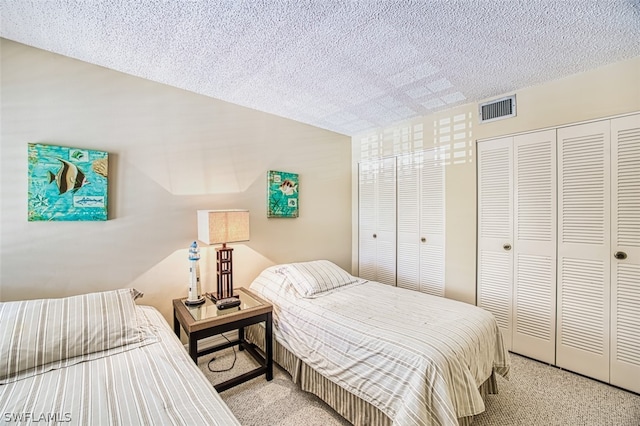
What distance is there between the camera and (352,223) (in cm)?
381

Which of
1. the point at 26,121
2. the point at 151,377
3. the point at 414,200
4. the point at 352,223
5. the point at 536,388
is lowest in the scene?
the point at 536,388

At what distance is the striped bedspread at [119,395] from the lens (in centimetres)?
99

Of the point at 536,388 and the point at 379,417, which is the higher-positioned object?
the point at 379,417

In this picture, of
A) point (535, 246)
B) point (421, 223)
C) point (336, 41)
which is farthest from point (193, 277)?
point (535, 246)

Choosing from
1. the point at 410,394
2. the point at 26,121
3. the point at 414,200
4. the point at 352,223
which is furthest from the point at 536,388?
the point at 26,121

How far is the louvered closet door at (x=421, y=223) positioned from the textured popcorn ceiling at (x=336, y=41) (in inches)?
34.4

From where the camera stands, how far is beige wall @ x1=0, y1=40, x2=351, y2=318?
67.7 inches

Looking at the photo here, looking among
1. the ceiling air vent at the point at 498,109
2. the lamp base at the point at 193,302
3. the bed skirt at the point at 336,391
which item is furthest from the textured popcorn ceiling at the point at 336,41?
the bed skirt at the point at 336,391

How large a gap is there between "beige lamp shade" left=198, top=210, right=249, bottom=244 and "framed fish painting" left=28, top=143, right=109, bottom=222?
68 centimetres

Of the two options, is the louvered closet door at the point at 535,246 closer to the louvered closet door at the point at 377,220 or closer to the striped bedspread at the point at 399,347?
the striped bedspread at the point at 399,347

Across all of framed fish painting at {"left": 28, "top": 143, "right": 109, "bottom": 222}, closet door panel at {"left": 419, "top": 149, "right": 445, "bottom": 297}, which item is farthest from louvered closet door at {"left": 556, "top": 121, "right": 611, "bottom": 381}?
framed fish painting at {"left": 28, "top": 143, "right": 109, "bottom": 222}

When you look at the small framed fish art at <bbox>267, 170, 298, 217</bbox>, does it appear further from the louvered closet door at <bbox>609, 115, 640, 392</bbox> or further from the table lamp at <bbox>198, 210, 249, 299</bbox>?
the louvered closet door at <bbox>609, 115, 640, 392</bbox>

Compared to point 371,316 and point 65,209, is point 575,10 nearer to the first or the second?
point 371,316

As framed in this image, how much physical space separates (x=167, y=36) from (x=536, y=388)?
3.53 m
